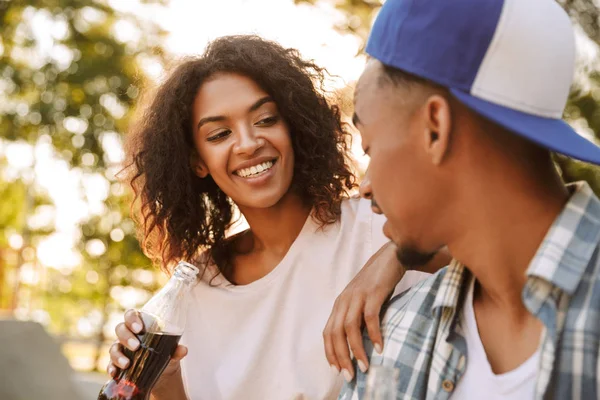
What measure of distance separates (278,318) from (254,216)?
0.38m

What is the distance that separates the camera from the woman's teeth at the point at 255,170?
267cm

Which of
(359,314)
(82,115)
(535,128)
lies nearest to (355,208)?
(359,314)

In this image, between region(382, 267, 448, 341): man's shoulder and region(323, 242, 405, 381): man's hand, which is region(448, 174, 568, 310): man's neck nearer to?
region(382, 267, 448, 341): man's shoulder

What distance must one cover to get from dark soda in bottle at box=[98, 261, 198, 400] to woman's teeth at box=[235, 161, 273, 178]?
560 mm

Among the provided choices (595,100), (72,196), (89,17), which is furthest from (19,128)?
(595,100)

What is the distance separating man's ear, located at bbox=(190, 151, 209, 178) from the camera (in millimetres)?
3004

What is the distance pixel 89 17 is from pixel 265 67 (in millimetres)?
6619

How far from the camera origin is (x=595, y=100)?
5.61 meters

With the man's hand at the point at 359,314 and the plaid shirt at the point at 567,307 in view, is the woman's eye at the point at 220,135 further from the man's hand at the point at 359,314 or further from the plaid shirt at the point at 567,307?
the plaid shirt at the point at 567,307

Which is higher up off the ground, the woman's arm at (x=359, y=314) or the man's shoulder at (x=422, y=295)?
the man's shoulder at (x=422, y=295)

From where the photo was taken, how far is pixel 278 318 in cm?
277

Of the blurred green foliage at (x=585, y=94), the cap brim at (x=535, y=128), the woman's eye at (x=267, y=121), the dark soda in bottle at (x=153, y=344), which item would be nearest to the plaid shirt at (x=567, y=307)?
the cap brim at (x=535, y=128)

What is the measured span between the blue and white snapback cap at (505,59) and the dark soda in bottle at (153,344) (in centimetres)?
102

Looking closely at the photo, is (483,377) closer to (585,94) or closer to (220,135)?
(220,135)
